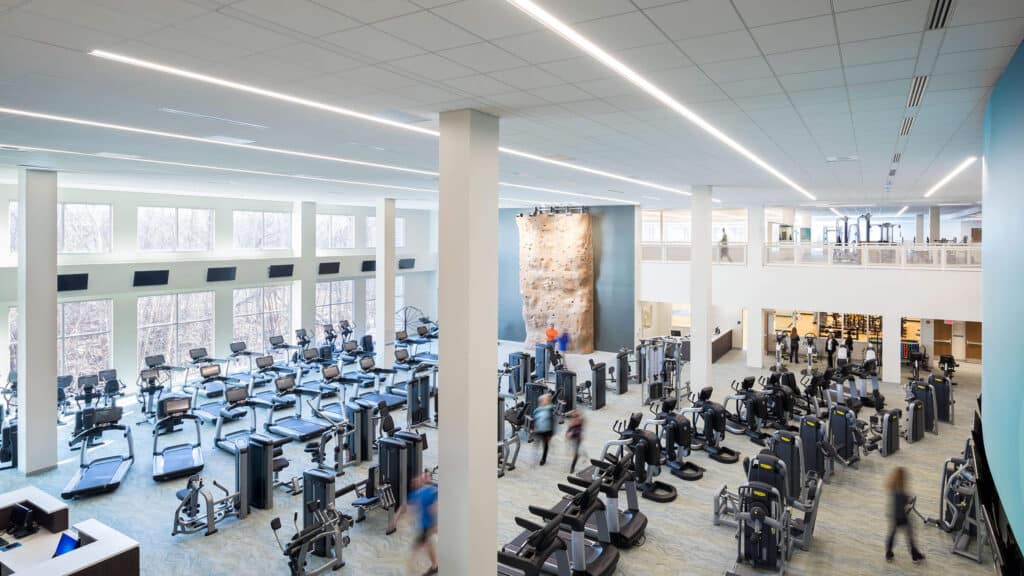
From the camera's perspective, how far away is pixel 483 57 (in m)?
3.60

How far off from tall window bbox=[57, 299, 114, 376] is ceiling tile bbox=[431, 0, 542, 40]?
12.8 meters

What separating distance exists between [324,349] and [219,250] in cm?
383

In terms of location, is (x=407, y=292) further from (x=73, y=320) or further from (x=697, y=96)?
(x=697, y=96)

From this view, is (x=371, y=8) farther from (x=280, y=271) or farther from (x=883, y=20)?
(x=280, y=271)

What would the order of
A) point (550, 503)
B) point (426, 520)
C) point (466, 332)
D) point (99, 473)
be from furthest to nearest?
point (99, 473) < point (550, 503) < point (426, 520) < point (466, 332)

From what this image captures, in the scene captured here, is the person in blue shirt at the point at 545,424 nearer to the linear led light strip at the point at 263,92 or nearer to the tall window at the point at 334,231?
the linear led light strip at the point at 263,92

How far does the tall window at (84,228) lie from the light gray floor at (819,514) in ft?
33.1

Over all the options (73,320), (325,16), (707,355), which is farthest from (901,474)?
(73,320)

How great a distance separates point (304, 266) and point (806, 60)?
1450 centimetres

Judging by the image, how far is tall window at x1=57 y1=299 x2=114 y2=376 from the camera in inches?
488

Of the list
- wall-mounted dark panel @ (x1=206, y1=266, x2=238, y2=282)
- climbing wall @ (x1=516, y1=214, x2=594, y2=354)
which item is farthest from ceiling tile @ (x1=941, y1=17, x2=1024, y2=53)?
wall-mounted dark panel @ (x1=206, y1=266, x2=238, y2=282)

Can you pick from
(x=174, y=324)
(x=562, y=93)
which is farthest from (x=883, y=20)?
(x=174, y=324)

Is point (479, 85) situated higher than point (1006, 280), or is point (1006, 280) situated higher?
point (479, 85)

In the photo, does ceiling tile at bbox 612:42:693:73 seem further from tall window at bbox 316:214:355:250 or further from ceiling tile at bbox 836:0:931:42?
tall window at bbox 316:214:355:250
